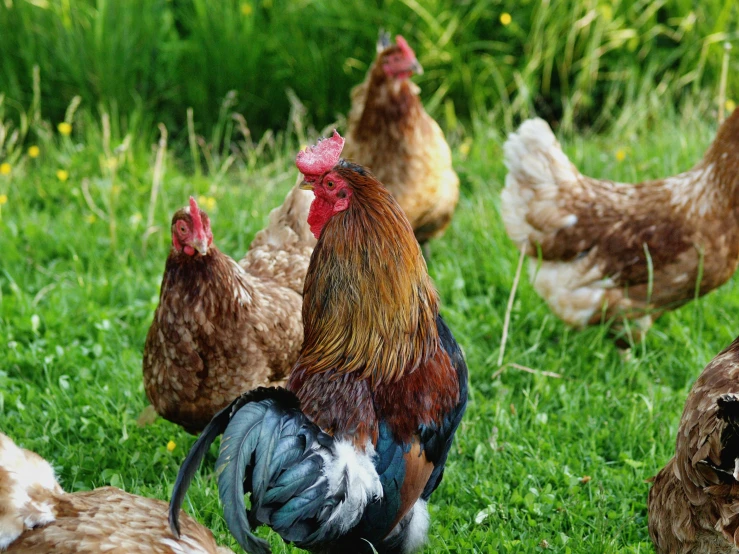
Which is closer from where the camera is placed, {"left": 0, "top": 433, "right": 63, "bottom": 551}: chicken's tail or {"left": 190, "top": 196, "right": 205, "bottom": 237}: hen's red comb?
{"left": 0, "top": 433, "right": 63, "bottom": 551}: chicken's tail

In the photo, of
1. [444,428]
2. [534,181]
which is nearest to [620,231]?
[534,181]

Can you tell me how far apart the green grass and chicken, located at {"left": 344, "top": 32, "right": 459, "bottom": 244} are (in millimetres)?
425

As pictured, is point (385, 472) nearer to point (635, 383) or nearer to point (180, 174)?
point (635, 383)

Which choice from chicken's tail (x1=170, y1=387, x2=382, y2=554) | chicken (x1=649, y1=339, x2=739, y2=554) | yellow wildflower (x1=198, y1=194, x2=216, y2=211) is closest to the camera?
chicken (x1=649, y1=339, x2=739, y2=554)

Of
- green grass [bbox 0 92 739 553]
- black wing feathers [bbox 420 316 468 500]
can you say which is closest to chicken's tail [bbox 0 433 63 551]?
green grass [bbox 0 92 739 553]

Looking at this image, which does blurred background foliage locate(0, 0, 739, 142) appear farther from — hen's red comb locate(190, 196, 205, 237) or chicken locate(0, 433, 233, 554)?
chicken locate(0, 433, 233, 554)

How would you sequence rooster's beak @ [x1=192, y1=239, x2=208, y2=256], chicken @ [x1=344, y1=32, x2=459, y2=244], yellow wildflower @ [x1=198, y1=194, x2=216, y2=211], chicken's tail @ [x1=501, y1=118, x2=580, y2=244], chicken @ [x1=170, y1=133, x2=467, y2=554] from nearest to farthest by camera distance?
chicken @ [x1=170, y1=133, x2=467, y2=554]
rooster's beak @ [x1=192, y1=239, x2=208, y2=256]
chicken's tail @ [x1=501, y1=118, x2=580, y2=244]
chicken @ [x1=344, y1=32, x2=459, y2=244]
yellow wildflower @ [x1=198, y1=194, x2=216, y2=211]

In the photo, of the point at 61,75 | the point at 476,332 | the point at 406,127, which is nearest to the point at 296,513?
the point at 476,332

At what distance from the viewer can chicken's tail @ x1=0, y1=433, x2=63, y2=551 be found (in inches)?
103

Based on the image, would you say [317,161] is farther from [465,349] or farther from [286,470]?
[465,349]

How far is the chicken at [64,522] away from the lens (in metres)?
2.59

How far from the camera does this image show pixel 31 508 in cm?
266

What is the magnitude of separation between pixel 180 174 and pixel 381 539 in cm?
480

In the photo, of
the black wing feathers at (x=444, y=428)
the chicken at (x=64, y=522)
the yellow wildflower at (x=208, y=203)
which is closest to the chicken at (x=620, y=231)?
the black wing feathers at (x=444, y=428)
